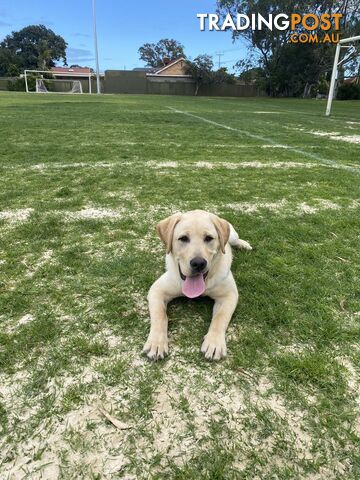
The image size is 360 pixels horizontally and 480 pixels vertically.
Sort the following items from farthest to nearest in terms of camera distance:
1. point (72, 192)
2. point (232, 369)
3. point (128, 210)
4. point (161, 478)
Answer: point (72, 192) < point (128, 210) < point (232, 369) < point (161, 478)

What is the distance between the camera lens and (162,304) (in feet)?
8.98

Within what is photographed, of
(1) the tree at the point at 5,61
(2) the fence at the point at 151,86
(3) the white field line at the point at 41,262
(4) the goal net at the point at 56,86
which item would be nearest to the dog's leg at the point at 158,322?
(3) the white field line at the point at 41,262

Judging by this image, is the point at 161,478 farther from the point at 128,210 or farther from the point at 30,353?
the point at 128,210

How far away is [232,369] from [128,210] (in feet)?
10.3

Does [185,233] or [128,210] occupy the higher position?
[185,233]

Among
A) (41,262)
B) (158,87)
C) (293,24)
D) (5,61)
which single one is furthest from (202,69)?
(41,262)

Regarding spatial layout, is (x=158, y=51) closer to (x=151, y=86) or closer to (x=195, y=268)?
(x=151, y=86)

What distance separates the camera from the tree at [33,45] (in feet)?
298

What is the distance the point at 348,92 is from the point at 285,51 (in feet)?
30.2

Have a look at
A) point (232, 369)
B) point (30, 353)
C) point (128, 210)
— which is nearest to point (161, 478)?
point (232, 369)

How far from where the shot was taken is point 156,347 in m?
2.38

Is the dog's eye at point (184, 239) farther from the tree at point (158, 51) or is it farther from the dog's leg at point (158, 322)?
the tree at point (158, 51)

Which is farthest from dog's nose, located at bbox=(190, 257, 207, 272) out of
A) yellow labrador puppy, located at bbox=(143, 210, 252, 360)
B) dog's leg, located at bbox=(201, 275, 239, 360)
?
dog's leg, located at bbox=(201, 275, 239, 360)

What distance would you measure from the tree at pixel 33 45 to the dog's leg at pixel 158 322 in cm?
9894
